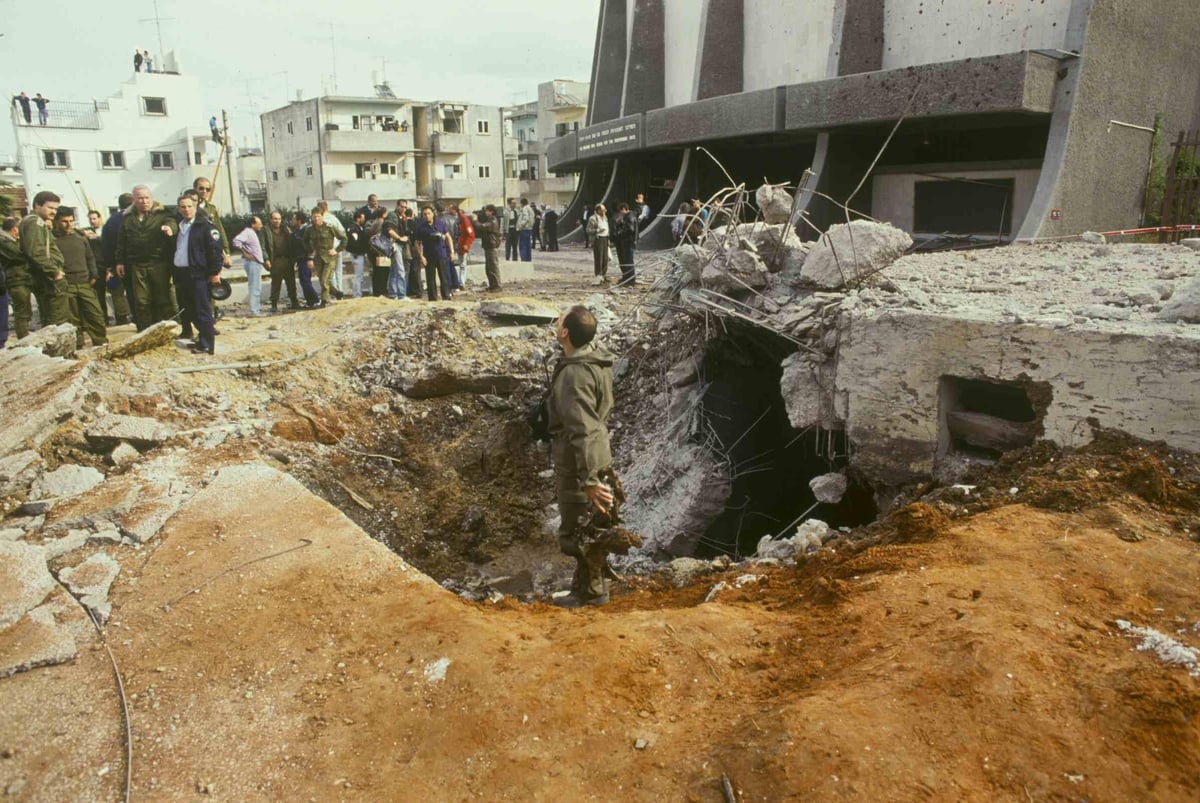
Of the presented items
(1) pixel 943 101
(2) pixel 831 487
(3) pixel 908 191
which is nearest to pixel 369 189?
(3) pixel 908 191

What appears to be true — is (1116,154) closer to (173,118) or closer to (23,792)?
(23,792)

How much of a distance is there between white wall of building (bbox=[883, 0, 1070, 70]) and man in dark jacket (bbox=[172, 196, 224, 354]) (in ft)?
41.5

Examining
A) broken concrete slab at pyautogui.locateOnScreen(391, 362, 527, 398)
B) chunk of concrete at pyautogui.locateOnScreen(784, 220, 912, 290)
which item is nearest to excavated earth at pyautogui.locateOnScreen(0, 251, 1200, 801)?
chunk of concrete at pyautogui.locateOnScreen(784, 220, 912, 290)

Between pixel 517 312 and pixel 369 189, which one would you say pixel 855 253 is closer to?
pixel 517 312

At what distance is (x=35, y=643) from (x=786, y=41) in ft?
58.0

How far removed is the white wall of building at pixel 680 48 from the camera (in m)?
20.3

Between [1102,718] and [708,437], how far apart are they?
15.8ft

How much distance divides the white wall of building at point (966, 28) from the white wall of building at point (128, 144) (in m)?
36.6

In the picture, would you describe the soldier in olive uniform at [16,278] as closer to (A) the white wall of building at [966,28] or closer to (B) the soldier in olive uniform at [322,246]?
(B) the soldier in olive uniform at [322,246]

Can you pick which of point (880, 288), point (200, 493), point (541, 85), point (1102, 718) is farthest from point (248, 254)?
point (541, 85)

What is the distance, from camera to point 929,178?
1627 centimetres

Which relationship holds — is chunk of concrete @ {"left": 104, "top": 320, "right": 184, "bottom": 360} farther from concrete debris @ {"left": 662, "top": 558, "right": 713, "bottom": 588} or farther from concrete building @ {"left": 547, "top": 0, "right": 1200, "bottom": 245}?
concrete building @ {"left": 547, "top": 0, "right": 1200, "bottom": 245}

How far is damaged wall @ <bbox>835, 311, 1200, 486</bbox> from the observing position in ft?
14.5

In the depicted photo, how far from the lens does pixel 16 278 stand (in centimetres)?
865
